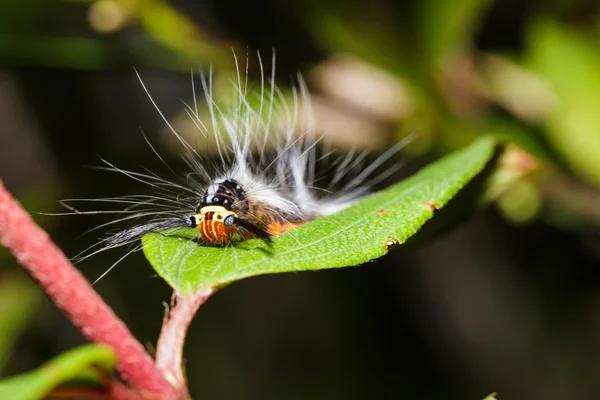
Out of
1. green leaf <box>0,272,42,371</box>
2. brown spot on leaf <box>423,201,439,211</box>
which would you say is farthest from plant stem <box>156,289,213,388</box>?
green leaf <box>0,272,42,371</box>

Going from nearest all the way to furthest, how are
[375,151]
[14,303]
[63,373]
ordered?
[63,373], [14,303], [375,151]

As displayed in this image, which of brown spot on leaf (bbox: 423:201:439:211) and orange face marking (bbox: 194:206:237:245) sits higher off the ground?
orange face marking (bbox: 194:206:237:245)

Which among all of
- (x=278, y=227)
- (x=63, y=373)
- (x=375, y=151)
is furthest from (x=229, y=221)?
(x=375, y=151)

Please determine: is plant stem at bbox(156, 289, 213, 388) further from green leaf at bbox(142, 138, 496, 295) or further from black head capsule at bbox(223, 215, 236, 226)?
black head capsule at bbox(223, 215, 236, 226)

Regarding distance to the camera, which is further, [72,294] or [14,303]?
[14,303]

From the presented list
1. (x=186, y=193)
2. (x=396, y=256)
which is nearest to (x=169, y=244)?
(x=186, y=193)

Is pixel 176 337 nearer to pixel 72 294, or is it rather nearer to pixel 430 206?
pixel 72 294
